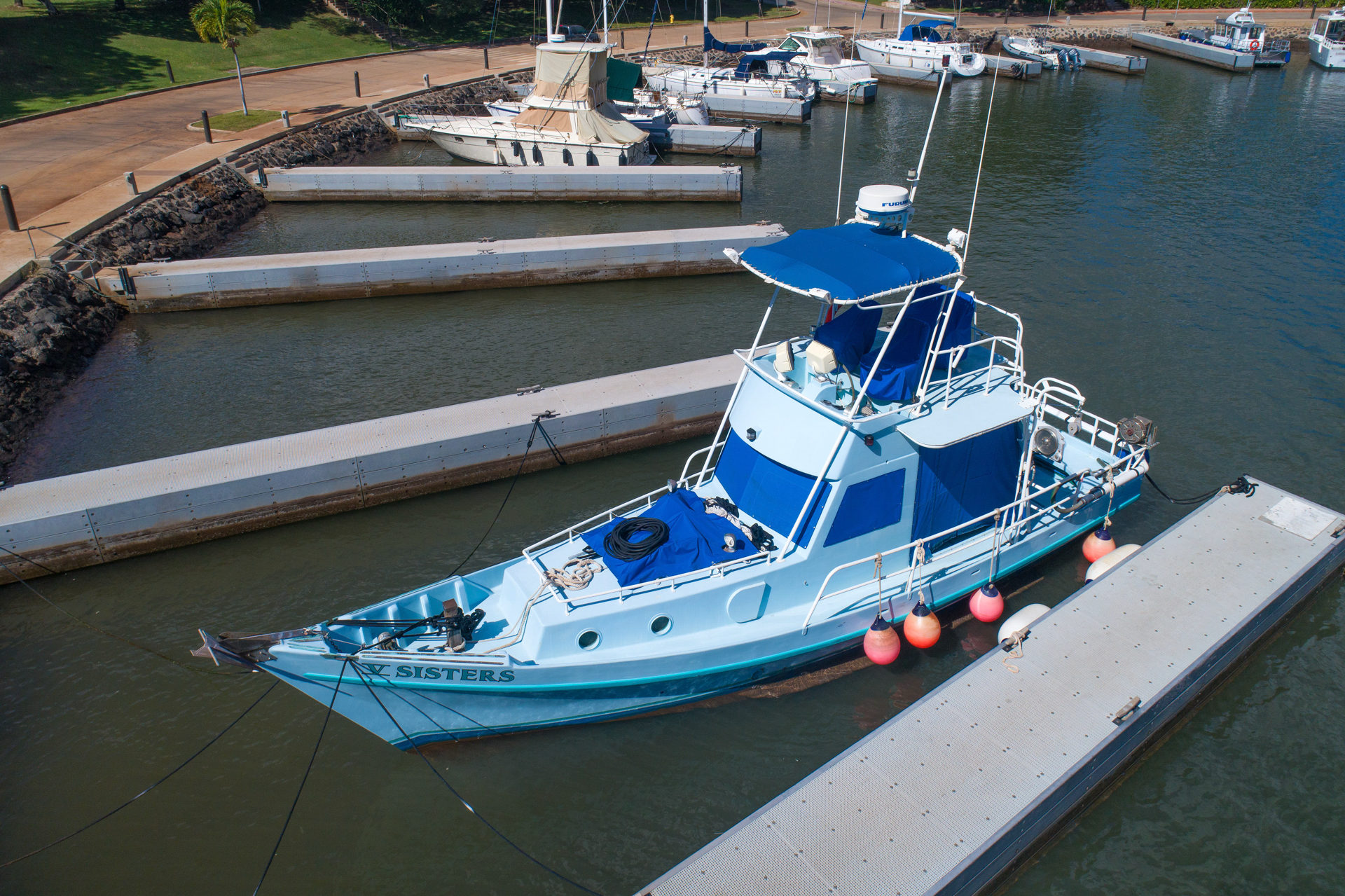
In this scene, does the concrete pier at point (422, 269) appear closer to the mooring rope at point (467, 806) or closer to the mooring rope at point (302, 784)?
the mooring rope at point (302, 784)

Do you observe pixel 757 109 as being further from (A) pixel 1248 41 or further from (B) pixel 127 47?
(A) pixel 1248 41

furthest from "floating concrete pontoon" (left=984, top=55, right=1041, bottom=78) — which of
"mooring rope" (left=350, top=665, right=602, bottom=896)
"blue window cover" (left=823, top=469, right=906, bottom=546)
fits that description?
"mooring rope" (left=350, top=665, right=602, bottom=896)

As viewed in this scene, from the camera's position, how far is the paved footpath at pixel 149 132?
23500 mm

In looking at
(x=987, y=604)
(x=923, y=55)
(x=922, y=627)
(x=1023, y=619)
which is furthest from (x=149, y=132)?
(x=923, y=55)

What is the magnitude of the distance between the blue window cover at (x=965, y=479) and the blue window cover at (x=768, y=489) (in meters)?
1.61

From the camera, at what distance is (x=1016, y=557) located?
11.8 metres

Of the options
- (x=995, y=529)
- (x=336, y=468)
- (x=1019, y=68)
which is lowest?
(x=336, y=468)

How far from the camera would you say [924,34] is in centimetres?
5512

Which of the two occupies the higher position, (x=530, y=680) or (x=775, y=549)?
(x=775, y=549)

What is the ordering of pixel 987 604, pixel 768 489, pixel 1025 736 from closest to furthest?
pixel 1025 736 < pixel 768 489 < pixel 987 604

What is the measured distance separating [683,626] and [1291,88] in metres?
59.4

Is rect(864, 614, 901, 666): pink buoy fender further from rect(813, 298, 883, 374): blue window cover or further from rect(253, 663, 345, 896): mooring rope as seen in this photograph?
rect(253, 663, 345, 896): mooring rope

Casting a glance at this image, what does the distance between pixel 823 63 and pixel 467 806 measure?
171 ft

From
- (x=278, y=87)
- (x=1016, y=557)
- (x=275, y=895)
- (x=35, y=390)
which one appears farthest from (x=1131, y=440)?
(x=278, y=87)
